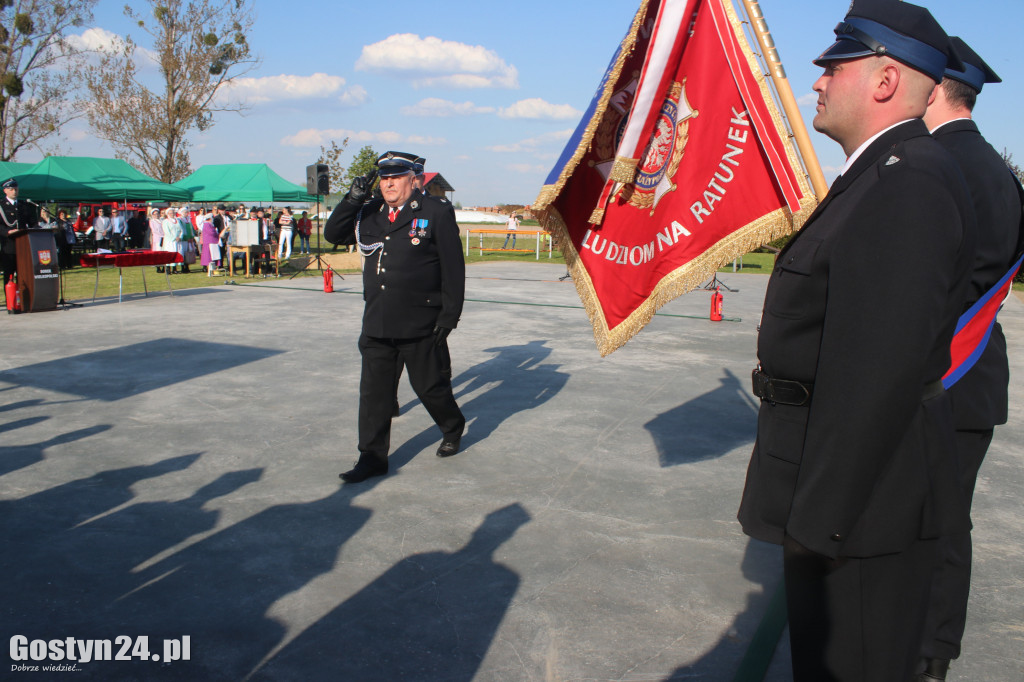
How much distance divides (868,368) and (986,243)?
1041 millimetres

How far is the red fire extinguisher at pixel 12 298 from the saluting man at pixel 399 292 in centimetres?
858

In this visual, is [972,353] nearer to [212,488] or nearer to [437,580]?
[437,580]

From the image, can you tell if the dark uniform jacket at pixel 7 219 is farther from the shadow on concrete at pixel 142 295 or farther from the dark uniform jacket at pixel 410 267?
the dark uniform jacket at pixel 410 267

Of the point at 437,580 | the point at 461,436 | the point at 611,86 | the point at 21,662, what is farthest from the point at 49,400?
the point at 611,86

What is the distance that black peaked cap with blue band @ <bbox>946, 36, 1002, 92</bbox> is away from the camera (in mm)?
2666

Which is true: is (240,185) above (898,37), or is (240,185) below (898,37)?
above

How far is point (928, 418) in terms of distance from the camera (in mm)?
1758

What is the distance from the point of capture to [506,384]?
24.6 ft

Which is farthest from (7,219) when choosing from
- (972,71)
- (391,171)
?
(972,71)

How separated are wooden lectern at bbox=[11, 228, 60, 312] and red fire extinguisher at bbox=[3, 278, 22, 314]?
0.14 m

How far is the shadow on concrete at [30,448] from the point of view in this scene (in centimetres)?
489

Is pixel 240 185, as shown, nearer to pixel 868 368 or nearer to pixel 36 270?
pixel 36 270

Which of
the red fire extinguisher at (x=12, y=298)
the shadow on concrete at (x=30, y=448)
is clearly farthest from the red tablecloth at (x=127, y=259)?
the shadow on concrete at (x=30, y=448)

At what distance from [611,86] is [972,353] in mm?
1843
